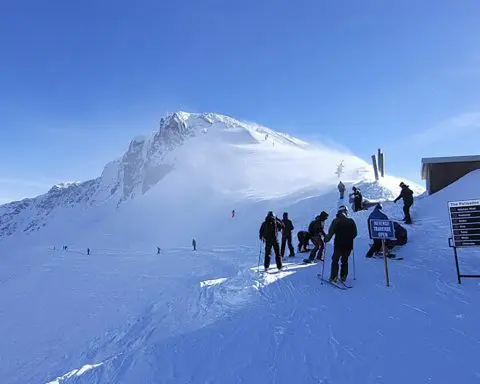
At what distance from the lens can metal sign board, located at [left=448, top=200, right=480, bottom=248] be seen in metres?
9.80

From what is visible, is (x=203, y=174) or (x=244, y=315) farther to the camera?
(x=203, y=174)

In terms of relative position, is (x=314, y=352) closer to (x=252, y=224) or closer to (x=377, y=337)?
(x=377, y=337)

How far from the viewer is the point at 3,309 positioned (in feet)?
99.9

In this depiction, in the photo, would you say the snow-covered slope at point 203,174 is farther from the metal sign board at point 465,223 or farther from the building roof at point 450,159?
the metal sign board at point 465,223

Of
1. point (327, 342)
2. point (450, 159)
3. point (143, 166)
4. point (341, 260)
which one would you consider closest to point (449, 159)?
point (450, 159)

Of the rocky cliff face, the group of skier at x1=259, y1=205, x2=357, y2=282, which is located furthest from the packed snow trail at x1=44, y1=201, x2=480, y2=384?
the rocky cliff face

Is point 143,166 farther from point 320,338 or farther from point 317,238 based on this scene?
point 320,338

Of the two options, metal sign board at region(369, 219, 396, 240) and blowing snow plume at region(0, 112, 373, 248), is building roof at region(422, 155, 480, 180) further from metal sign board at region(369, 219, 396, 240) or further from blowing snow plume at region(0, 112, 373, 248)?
blowing snow plume at region(0, 112, 373, 248)

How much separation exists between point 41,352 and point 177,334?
12.2 metres

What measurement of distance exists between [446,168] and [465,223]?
1374 centimetres

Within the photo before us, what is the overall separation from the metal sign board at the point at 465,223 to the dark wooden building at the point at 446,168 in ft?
42.7

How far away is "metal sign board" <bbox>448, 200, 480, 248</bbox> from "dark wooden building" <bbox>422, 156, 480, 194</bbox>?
13.0 metres

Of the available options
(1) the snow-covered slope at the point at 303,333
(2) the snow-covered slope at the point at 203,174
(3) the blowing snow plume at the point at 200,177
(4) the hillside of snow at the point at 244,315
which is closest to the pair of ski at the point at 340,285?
(1) the snow-covered slope at the point at 303,333

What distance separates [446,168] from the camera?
22219 millimetres
